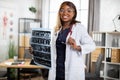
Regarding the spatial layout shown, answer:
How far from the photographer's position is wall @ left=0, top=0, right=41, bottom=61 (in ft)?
18.2

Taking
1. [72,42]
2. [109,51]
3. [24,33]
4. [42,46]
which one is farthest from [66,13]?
[24,33]

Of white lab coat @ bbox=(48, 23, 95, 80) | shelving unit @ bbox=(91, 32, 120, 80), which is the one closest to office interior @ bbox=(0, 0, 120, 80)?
shelving unit @ bbox=(91, 32, 120, 80)

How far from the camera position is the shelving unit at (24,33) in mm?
5848

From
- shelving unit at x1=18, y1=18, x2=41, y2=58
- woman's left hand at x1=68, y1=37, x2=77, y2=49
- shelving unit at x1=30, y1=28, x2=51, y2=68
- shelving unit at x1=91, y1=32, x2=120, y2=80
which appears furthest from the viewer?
shelving unit at x1=18, y1=18, x2=41, y2=58

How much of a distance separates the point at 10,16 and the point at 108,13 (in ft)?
9.08

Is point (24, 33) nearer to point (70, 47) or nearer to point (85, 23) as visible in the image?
point (85, 23)

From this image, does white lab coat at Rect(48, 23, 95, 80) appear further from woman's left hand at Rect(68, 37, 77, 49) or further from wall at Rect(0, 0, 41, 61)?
wall at Rect(0, 0, 41, 61)

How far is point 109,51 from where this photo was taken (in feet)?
15.3

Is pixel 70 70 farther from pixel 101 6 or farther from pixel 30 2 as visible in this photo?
pixel 30 2

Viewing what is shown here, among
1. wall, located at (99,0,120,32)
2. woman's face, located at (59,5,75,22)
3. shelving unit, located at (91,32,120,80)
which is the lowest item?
shelving unit, located at (91,32,120,80)

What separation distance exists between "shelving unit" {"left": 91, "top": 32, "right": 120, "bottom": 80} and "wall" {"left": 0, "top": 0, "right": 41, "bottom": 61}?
239 cm

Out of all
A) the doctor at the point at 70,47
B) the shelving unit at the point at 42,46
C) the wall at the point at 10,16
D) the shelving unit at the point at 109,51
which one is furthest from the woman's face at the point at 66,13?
the wall at the point at 10,16

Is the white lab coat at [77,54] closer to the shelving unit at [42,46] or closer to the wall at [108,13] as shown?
the shelving unit at [42,46]

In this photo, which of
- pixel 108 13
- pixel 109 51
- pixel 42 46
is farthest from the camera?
pixel 108 13
